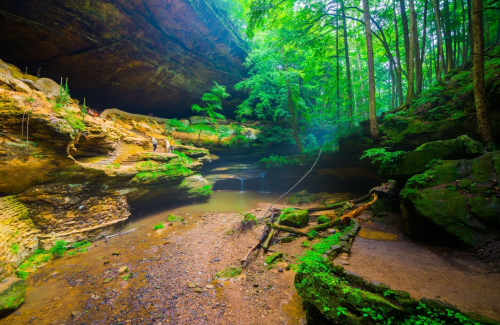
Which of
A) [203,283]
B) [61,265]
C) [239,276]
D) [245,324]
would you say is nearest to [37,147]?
[61,265]

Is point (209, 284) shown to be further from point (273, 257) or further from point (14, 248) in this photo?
point (14, 248)

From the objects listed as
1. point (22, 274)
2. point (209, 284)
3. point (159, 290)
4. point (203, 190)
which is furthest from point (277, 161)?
point (22, 274)

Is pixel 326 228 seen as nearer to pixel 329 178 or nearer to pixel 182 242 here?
pixel 182 242

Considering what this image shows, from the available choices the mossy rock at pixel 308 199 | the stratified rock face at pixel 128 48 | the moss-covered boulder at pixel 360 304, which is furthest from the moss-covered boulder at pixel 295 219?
the stratified rock face at pixel 128 48

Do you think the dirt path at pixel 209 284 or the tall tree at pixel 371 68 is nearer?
the dirt path at pixel 209 284

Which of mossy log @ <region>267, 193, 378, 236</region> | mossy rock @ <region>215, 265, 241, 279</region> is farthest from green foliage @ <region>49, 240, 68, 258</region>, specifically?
mossy log @ <region>267, 193, 378, 236</region>

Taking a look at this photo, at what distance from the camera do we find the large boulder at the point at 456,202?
3.77 m

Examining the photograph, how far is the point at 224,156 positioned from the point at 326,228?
47.9 ft

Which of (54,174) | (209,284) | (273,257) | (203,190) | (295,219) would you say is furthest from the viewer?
(203,190)

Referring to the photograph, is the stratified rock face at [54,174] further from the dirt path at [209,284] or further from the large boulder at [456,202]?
the large boulder at [456,202]

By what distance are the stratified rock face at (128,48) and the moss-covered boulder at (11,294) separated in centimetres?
1111

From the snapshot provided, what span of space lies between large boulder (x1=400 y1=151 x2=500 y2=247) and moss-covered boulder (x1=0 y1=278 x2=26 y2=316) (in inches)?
366

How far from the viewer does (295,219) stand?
7641 millimetres

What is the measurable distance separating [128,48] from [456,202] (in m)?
16.6
